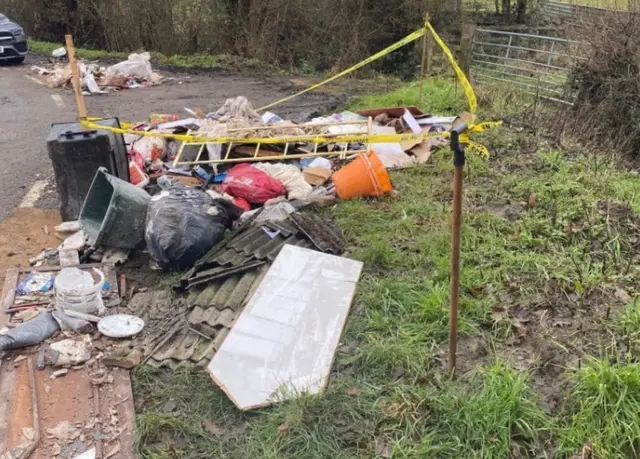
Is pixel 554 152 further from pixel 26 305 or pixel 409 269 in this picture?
pixel 26 305

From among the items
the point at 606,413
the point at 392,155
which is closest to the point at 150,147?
the point at 392,155

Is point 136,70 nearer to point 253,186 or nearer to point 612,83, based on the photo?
point 253,186

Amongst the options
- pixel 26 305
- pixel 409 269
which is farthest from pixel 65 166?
pixel 409 269

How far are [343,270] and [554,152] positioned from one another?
11.6ft

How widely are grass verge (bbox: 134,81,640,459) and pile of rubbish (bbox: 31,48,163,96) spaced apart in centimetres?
847

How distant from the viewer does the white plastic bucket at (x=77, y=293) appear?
13.1 ft

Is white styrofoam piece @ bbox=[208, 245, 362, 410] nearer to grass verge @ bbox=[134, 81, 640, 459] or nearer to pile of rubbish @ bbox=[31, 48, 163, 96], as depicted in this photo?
grass verge @ bbox=[134, 81, 640, 459]

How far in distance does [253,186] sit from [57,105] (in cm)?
657

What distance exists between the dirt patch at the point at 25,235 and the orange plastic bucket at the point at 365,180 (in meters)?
2.83

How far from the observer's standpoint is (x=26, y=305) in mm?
→ 4211

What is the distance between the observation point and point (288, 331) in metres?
3.63

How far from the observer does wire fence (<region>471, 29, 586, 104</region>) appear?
9814mm

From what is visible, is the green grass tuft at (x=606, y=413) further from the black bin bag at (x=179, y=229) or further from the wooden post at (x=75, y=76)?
the wooden post at (x=75, y=76)

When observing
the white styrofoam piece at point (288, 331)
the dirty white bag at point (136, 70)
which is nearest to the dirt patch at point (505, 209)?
the white styrofoam piece at point (288, 331)
